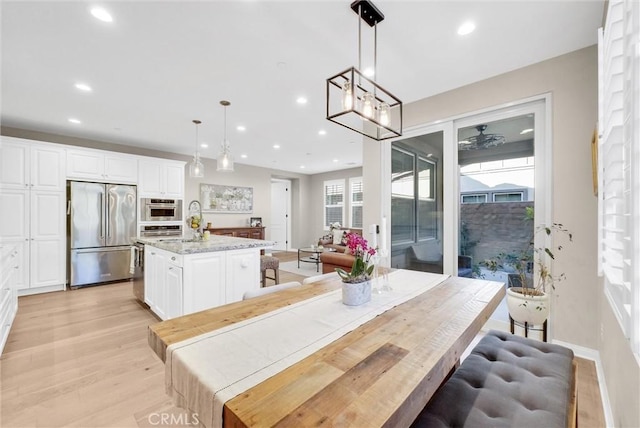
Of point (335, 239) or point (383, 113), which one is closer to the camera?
point (383, 113)

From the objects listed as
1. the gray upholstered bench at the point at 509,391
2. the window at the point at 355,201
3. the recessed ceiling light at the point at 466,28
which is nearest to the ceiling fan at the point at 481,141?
the recessed ceiling light at the point at 466,28

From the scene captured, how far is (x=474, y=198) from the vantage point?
3.10 meters

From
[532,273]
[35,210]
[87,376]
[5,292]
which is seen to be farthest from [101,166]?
[532,273]

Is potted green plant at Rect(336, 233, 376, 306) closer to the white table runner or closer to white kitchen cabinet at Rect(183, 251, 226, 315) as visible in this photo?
the white table runner

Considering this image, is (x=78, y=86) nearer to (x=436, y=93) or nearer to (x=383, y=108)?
(x=383, y=108)

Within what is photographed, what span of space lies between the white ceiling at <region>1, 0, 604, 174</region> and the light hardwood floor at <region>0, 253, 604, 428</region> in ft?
8.38

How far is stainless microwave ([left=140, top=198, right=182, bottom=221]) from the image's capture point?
16.9 feet

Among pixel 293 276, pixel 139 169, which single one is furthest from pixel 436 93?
pixel 139 169

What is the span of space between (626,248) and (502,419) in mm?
756

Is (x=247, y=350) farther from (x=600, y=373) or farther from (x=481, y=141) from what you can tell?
(x=481, y=141)

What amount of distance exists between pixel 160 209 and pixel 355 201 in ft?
17.0

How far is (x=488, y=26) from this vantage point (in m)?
2.11

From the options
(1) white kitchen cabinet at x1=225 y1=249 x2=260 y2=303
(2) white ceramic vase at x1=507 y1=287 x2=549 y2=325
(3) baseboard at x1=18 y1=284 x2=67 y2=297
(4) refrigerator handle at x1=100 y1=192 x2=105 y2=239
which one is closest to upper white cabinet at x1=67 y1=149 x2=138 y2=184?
(4) refrigerator handle at x1=100 y1=192 x2=105 y2=239

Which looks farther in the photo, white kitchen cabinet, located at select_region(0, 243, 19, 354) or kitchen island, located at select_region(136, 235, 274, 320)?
kitchen island, located at select_region(136, 235, 274, 320)
